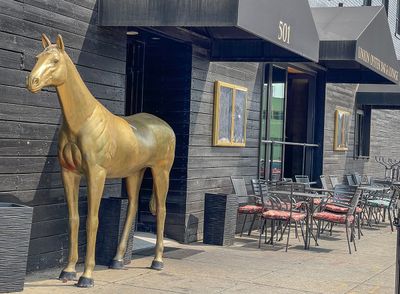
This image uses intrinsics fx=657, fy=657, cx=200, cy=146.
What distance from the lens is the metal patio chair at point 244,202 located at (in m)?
10.8

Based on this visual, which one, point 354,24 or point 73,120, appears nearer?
point 73,120

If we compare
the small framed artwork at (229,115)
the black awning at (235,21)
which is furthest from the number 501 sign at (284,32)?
the small framed artwork at (229,115)

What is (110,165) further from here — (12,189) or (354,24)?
(354,24)

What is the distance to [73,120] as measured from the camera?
6.55 meters

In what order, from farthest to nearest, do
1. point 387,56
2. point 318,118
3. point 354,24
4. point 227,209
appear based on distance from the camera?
point 318,118
point 387,56
point 354,24
point 227,209

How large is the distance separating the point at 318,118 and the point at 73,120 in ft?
32.1

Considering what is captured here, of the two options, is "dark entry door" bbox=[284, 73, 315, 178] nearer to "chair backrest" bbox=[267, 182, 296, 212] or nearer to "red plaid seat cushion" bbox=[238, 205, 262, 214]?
"chair backrest" bbox=[267, 182, 296, 212]

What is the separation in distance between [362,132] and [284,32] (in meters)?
11.4

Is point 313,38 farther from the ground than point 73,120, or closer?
farther from the ground

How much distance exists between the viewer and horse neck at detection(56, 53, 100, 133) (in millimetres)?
6492

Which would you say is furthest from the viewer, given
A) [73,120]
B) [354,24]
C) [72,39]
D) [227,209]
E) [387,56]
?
[387,56]

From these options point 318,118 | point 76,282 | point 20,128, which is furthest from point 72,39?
point 318,118

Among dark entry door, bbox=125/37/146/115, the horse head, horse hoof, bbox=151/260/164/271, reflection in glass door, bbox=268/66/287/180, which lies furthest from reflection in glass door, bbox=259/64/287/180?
the horse head

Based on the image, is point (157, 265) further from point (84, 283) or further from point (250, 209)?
point (250, 209)
